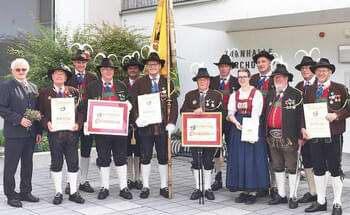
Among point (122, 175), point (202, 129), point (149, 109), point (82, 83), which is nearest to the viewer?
point (202, 129)

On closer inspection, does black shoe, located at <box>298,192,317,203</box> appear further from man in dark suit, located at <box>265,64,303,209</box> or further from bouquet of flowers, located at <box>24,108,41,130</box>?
bouquet of flowers, located at <box>24,108,41,130</box>

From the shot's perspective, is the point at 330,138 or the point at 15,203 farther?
the point at 15,203

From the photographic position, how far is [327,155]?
641cm

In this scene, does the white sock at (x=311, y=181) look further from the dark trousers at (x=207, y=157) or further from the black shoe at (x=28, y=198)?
the black shoe at (x=28, y=198)

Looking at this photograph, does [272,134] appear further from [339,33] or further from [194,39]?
[194,39]

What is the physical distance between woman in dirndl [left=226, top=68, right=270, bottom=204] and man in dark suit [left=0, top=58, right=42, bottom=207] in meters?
2.78

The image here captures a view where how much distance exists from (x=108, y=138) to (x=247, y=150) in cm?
198

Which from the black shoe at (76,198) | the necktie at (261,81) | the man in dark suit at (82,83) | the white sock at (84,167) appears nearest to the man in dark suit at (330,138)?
the necktie at (261,81)

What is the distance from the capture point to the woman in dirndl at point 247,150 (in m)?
6.89

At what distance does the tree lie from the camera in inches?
460

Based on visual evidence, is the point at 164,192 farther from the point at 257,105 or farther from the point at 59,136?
the point at 257,105

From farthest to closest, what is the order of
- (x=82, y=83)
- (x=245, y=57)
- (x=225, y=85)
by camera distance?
(x=245, y=57) < (x=225, y=85) < (x=82, y=83)

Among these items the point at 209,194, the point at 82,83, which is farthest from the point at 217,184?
the point at 82,83

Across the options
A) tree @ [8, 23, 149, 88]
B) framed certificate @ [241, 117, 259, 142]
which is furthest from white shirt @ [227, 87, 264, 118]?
tree @ [8, 23, 149, 88]
